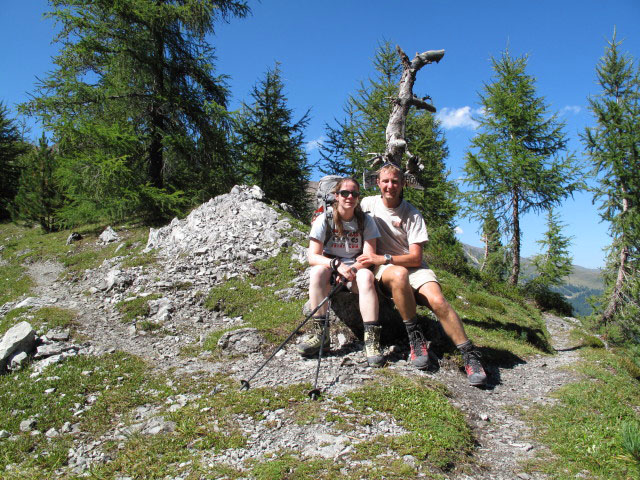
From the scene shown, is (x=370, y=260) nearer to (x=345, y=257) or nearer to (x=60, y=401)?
(x=345, y=257)

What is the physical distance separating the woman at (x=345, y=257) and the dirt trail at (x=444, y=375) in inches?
14.4

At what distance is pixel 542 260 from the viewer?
19031mm

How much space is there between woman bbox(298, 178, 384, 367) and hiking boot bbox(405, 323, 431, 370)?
395 mm

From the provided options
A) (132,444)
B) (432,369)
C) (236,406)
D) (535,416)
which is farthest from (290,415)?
(535,416)

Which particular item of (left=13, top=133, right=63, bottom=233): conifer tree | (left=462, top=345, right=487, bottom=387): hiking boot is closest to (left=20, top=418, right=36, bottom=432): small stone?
(left=462, top=345, right=487, bottom=387): hiking boot

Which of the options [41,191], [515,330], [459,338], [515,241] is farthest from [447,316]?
[41,191]

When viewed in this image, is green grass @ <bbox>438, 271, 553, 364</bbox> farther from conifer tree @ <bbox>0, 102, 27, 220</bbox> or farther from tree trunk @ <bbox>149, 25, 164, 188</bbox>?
conifer tree @ <bbox>0, 102, 27, 220</bbox>

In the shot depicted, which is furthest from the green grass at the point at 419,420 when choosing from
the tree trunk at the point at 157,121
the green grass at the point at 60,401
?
the tree trunk at the point at 157,121

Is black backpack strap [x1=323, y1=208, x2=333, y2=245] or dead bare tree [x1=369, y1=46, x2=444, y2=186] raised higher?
dead bare tree [x1=369, y1=46, x2=444, y2=186]

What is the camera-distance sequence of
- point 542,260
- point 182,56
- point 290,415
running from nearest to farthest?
point 290,415
point 182,56
point 542,260

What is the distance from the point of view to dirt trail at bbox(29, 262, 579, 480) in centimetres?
317

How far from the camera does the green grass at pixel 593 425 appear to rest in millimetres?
2742

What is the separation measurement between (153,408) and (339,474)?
7.78 ft

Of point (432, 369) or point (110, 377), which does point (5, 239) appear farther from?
point (432, 369)
